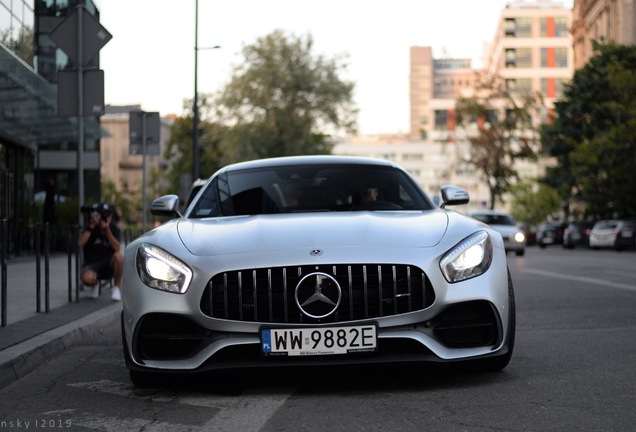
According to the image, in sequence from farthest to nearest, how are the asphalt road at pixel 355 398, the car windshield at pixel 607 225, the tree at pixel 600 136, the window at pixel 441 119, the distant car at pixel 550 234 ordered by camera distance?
the window at pixel 441 119
the distant car at pixel 550 234
the tree at pixel 600 136
the car windshield at pixel 607 225
the asphalt road at pixel 355 398

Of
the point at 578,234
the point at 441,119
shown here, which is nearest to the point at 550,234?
the point at 578,234

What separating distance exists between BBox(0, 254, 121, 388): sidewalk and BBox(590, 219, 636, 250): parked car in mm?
35261

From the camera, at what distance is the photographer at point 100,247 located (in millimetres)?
13953

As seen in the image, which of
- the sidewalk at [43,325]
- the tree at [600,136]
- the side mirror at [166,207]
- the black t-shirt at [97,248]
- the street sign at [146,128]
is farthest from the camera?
the tree at [600,136]

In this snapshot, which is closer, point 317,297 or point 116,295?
point 317,297

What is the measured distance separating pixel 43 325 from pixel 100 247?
4.47 meters

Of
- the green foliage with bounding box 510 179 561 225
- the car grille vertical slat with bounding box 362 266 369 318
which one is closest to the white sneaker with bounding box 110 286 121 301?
the car grille vertical slat with bounding box 362 266 369 318

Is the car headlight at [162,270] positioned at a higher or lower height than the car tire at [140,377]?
higher

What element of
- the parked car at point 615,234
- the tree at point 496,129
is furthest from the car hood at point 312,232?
the tree at point 496,129

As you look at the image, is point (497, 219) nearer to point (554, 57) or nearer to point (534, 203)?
point (534, 203)

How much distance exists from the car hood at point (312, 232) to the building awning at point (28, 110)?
14.6 m

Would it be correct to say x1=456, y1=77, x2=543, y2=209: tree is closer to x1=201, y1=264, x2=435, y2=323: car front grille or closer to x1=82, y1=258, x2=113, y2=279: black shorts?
x1=82, y1=258, x2=113, y2=279: black shorts

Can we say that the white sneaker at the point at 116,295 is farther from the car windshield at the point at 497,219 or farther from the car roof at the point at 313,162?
the car windshield at the point at 497,219

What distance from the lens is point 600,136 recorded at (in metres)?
55.6
